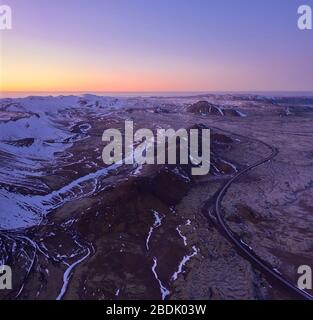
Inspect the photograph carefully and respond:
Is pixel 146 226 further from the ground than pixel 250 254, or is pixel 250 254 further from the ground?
pixel 146 226

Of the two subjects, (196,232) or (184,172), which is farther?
(184,172)

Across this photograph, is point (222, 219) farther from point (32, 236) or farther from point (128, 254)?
point (32, 236)

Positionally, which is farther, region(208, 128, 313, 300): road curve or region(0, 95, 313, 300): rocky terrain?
region(0, 95, 313, 300): rocky terrain

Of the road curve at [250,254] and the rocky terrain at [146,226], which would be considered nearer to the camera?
the road curve at [250,254]

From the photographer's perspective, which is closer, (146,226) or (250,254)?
(250,254)
